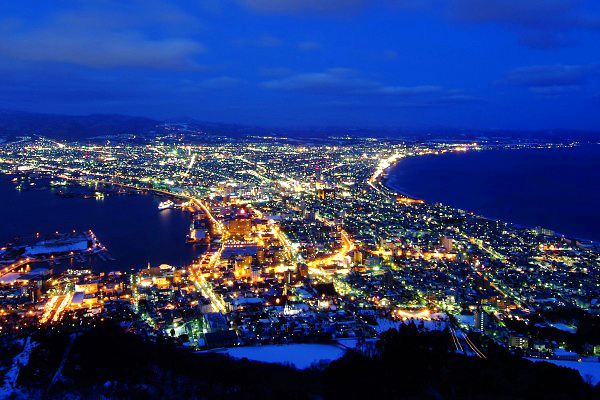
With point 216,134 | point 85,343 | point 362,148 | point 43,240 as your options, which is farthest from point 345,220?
point 216,134

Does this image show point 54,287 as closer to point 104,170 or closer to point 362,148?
point 104,170

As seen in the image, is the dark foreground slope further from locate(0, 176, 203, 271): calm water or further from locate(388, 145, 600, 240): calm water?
locate(388, 145, 600, 240): calm water

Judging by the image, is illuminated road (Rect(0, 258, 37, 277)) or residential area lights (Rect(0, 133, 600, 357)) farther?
illuminated road (Rect(0, 258, 37, 277))

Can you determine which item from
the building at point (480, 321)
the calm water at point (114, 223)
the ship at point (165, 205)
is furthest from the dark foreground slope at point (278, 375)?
the ship at point (165, 205)

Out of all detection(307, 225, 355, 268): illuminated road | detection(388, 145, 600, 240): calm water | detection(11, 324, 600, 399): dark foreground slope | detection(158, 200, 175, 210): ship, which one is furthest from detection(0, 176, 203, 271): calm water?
detection(388, 145, 600, 240): calm water

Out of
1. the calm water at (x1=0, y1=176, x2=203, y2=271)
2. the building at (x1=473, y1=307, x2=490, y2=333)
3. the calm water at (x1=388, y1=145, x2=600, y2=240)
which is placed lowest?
the calm water at (x1=0, y1=176, x2=203, y2=271)

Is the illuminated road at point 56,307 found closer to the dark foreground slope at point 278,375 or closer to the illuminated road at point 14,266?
the dark foreground slope at point 278,375
